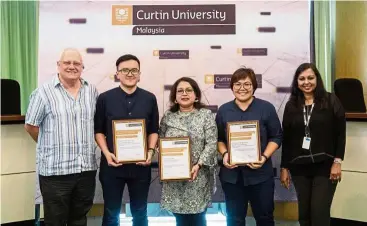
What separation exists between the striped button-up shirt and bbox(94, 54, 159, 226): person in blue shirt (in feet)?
0.46

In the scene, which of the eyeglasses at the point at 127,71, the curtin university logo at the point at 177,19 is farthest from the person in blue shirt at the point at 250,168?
the curtin university logo at the point at 177,19

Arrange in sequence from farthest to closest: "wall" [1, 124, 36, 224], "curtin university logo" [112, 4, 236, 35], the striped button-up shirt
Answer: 1. "curtin university logo" [112, 4, 236, 35]
2. "wall" [1, 124, 36, 224]
3. the striped button-up shirt

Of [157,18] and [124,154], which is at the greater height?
[157,18]

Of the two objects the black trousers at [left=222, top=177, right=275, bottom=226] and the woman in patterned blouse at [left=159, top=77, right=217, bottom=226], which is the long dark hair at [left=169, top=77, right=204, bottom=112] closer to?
the woman in patterned blouse at [left=159, top=77, right=217, bottom=226]

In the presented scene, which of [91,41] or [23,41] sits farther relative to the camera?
[23,41]

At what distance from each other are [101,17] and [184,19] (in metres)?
0.83

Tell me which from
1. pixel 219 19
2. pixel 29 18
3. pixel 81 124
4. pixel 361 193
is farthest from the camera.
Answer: pixel 29 18

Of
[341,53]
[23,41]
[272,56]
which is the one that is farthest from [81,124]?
[341,53]

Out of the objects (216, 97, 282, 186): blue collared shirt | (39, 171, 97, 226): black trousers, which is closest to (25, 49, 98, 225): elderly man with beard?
(39, 171, 97, 226): black trousers

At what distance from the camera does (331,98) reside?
2.42m

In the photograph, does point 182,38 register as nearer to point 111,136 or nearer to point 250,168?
point 111,136

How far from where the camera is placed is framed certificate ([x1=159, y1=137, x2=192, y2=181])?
2311 mm

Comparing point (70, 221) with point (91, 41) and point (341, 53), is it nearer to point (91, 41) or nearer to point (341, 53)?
point (91, 41)

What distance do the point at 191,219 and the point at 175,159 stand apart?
0.46 meters
